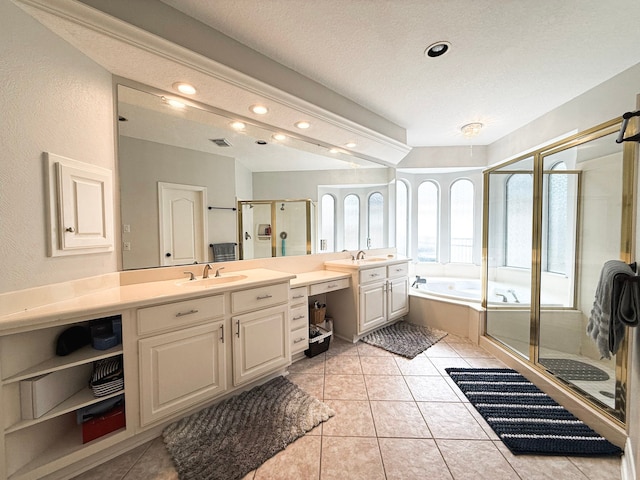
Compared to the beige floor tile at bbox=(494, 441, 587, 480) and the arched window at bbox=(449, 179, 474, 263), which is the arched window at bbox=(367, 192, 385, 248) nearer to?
the arched window at bbox=(449, 179, 474, 263)

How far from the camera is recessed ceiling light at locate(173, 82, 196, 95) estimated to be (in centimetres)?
165

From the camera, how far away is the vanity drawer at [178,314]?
1340mm

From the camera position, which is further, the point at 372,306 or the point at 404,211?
the point at 404,211

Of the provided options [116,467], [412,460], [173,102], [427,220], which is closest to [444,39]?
[173,102]

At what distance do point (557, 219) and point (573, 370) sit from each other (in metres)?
1.33

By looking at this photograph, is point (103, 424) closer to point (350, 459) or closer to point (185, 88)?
point (350, 459)

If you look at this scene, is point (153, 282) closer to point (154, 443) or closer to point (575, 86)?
point (154, 443)

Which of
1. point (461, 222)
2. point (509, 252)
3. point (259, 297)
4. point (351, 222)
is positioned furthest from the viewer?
point (461, 222)

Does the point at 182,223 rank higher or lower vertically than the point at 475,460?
higher

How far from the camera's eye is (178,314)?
1.44 meters

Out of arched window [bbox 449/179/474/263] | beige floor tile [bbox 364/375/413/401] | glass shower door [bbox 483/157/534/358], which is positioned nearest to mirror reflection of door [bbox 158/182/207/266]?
beige floor tile [bbox 364/375/413/401]

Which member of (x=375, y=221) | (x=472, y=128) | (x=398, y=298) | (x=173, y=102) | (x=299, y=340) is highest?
(x=472, y=128)

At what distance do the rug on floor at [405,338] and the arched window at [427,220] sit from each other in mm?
1878

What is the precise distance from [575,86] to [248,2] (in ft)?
8.99
